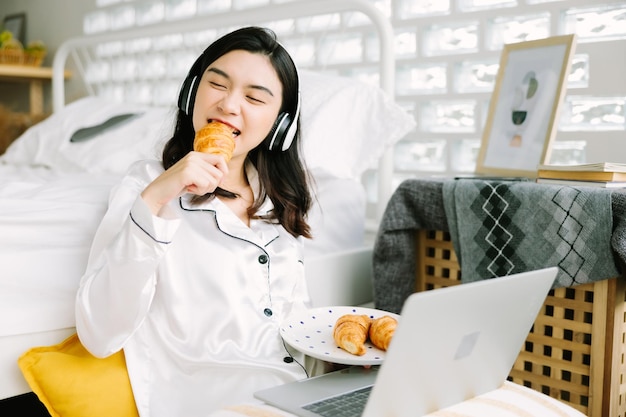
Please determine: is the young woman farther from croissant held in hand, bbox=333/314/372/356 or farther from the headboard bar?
the headboard bar

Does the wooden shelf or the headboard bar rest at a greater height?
the headboard bar

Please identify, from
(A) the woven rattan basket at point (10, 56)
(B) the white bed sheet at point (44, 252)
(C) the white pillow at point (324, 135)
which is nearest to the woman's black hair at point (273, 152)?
(C) the white pillow at point (324, 135)

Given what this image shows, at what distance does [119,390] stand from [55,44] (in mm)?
2826

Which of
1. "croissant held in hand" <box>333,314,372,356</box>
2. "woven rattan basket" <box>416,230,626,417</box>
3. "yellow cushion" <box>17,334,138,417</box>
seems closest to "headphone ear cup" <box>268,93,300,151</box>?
"croissant held in hand" <box>333,314,372,356</box>

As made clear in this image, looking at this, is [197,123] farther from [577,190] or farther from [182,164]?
[577,190]

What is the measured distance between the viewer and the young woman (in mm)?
1085

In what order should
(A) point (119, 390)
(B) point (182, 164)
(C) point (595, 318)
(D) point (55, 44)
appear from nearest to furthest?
(B) point (182, 164) < (A) point (119, 390) < (C) point (595, 318) < (D) point (55, 44)

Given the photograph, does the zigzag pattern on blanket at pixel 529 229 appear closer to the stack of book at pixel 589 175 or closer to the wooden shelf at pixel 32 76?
the stack of book at pixel 589 175

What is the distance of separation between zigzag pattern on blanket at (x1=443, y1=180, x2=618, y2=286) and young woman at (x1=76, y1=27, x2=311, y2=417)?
0.36m

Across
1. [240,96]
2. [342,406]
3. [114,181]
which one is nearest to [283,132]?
[240,96]

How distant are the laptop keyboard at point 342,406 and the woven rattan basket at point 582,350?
52 centimetres

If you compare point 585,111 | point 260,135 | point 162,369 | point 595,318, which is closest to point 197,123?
point 260,135

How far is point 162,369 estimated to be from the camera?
113 centimetres

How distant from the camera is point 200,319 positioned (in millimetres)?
1124
